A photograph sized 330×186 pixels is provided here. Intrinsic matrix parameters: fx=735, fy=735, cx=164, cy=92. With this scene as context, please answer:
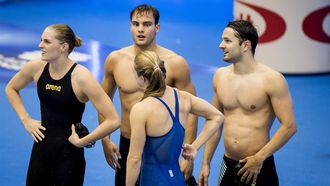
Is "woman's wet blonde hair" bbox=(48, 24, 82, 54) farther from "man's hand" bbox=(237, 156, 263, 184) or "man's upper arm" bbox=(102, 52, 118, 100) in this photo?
"man's hand" bbox=(237, 156, 263, 184)

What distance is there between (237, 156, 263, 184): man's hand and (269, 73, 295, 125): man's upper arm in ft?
1.21

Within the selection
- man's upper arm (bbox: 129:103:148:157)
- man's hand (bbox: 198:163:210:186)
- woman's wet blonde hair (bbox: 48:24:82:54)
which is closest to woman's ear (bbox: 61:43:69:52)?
woman's wet blonde hair (bbox: 48:24:82:54)

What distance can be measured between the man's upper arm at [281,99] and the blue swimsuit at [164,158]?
88 centimetres

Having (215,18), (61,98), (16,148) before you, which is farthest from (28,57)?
(61,98)

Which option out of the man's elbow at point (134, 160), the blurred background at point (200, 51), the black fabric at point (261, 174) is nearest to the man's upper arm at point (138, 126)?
the man's elbow at point (134, 160)

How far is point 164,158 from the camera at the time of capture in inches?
203

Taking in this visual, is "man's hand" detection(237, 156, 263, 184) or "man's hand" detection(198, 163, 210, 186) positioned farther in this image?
"man's hand" detection(198, 163, 210, 186)

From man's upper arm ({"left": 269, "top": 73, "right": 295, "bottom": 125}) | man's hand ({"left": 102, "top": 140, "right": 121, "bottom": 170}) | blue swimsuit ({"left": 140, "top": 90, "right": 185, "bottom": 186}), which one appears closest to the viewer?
blue swimsuit ({"left": 140, "top": 90, "right": 185, "bottom": 186})

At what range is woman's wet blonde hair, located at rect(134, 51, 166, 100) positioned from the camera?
16.3 feet

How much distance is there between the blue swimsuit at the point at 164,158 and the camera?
5.08 metres

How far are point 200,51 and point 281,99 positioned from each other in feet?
27.9

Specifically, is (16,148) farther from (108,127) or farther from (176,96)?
(176,96)

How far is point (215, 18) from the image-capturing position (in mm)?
17812

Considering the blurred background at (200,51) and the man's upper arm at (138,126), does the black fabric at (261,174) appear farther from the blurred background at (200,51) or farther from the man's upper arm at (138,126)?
the blurred background at (200,51)
